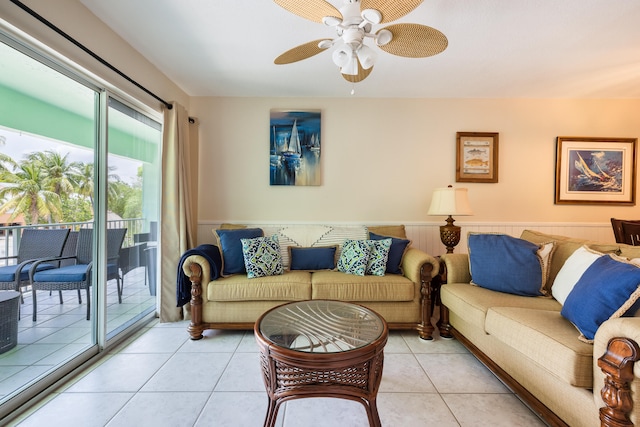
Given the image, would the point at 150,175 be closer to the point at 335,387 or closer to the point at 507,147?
the point at 335,387

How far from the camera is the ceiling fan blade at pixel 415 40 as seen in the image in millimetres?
1377

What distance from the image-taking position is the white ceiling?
176 cm

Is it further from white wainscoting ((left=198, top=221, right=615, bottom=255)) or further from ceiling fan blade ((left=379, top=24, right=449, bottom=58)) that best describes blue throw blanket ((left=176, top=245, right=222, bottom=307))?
ceiling fan blade ((left=379, top=24, right=449, bottom=58))

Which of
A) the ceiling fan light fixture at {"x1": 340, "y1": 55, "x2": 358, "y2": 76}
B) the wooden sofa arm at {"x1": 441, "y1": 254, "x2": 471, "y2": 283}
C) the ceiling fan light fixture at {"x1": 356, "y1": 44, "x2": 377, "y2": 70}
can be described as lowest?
the wooden sofa arm at {"x1": 441, "y1": 254, "x2": 471, "y2": 283}

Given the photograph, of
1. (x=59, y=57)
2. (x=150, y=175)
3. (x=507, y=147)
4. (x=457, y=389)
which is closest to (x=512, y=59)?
(x=507, y=147)

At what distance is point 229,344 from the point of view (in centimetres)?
218

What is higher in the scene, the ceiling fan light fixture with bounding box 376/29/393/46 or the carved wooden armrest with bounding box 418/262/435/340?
the ceiling fan light fixture with bounding box 376/29/393/46

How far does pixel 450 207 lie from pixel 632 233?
1.67 m

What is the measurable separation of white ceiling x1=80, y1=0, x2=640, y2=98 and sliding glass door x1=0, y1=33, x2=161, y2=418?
2.09 ft

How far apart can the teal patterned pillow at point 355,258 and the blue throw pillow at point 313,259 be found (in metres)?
0.12

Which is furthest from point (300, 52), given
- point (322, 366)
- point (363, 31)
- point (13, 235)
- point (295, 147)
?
point (13, 235)

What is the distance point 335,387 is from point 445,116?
3.12 metres

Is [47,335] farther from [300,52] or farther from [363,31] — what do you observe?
[363,31]

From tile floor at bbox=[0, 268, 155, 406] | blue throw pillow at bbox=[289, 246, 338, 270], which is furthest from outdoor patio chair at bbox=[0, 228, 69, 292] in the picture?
blue throw pillow at bbox=[289, 246, 338, 270]
